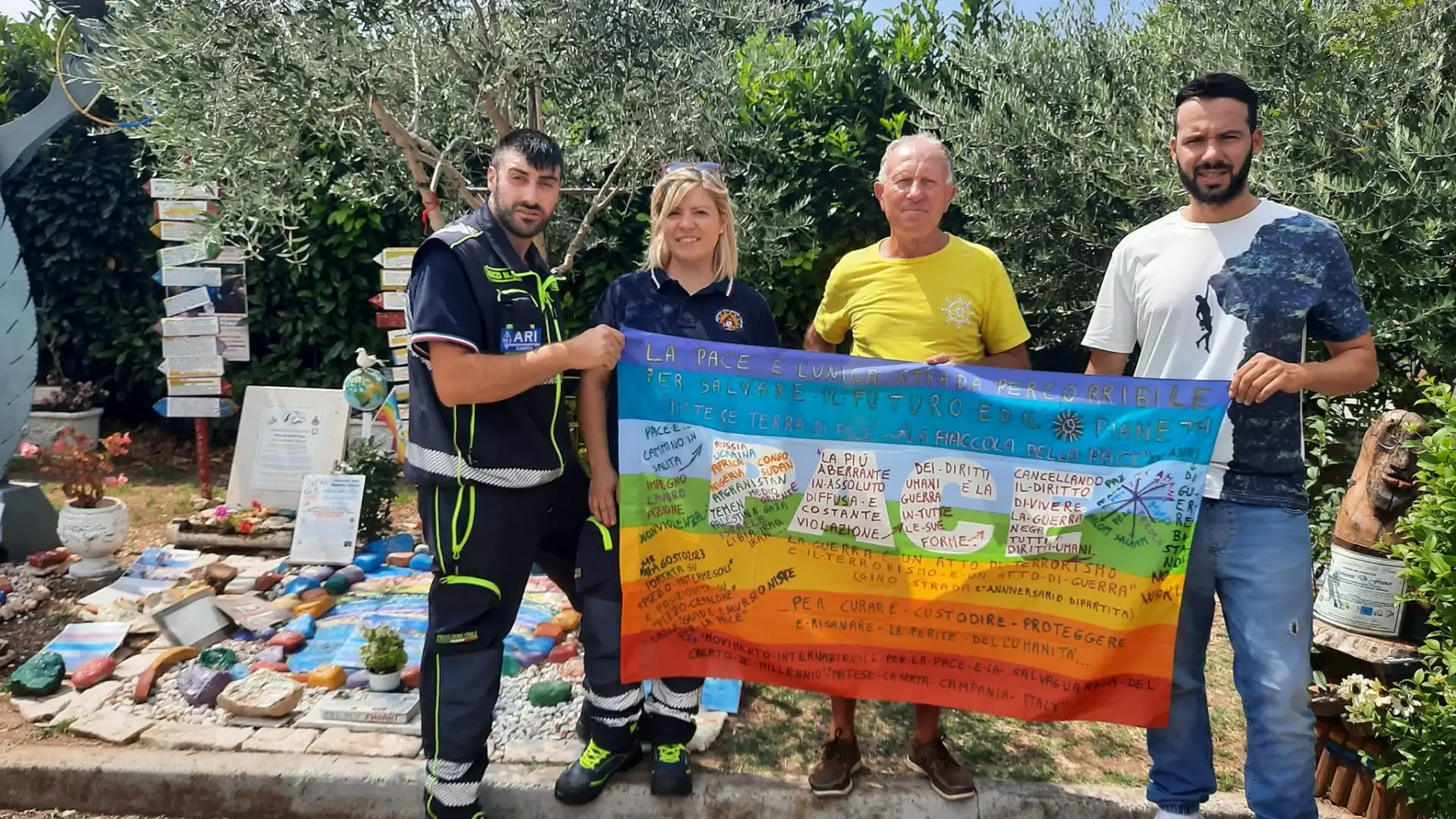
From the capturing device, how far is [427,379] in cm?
280

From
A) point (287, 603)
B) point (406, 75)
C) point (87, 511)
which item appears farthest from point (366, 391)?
point (406, 75)

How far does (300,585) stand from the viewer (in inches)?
205

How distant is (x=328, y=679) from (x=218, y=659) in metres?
0.61

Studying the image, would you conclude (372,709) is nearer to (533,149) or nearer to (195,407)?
(533,149)

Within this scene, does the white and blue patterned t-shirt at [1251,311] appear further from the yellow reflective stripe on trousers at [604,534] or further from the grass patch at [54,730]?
the grass patch at [54,730]

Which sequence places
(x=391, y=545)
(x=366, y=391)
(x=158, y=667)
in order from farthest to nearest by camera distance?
(x=366, y=391)
(x=391, y=545)
(x=158, y=667)

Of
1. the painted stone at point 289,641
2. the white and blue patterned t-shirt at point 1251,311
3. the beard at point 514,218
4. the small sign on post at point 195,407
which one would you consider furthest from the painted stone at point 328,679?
the small sign on post at point 195,407

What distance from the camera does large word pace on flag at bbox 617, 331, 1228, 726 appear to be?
2.88 meters

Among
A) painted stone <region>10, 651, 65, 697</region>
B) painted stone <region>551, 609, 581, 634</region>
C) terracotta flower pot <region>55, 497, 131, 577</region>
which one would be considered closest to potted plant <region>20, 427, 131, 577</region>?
terracotta flower pot <region>55, 497, 131, 577</region>

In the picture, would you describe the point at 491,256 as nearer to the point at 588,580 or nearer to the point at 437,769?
the point at 588,580

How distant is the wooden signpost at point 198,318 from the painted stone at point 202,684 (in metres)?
3.54

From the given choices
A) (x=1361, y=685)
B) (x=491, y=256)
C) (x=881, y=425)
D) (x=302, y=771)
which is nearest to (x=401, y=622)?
(x=302, y=771)

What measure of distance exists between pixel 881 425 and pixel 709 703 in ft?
4.92

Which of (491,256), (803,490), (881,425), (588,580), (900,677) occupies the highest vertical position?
(491,256)
